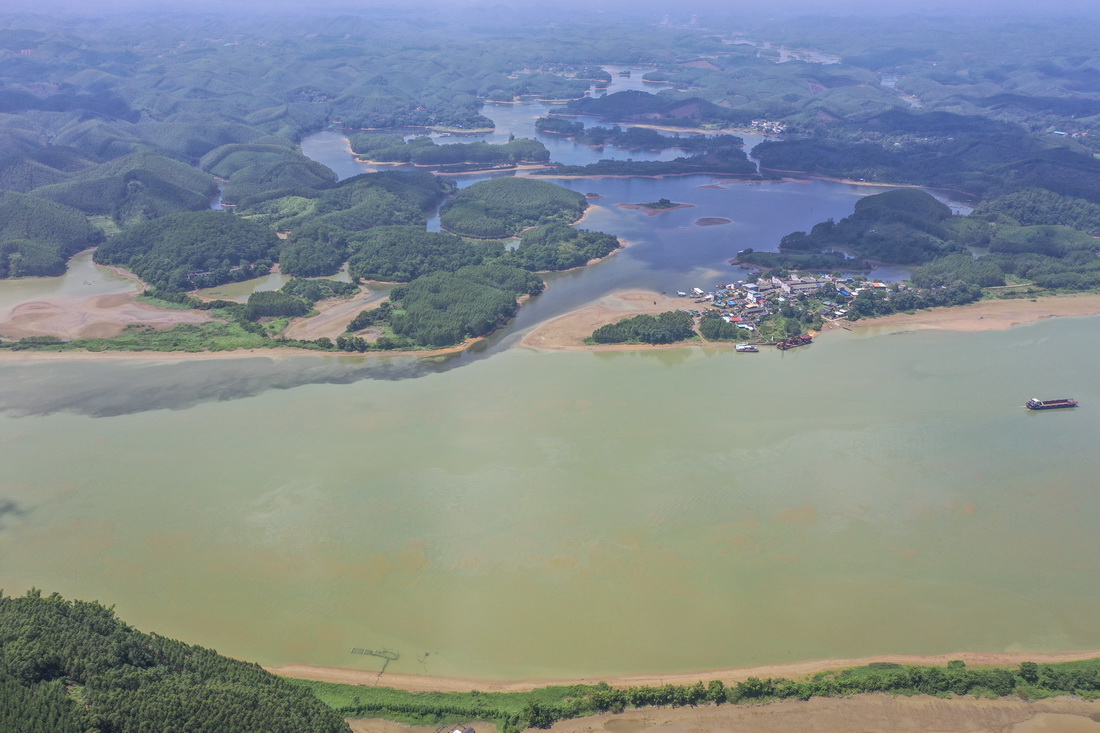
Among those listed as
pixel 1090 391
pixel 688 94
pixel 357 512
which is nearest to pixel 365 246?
pixel 357 512

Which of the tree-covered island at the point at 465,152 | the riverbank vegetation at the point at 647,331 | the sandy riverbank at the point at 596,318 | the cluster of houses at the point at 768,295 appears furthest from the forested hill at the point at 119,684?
the cluster of houses at the point at 768,295

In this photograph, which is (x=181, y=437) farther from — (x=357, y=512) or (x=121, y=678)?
(x=121, y=678)

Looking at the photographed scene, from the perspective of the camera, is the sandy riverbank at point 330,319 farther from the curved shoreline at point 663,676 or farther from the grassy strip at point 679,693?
the grassy strip at point 679,693

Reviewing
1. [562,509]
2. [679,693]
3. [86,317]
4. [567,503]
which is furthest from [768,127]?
[679,693]

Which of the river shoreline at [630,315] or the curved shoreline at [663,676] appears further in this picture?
the river shoreline at [630,315]

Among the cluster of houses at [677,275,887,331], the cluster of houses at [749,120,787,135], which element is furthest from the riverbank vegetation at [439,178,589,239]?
the cluster of houses at [749,120,787,135]

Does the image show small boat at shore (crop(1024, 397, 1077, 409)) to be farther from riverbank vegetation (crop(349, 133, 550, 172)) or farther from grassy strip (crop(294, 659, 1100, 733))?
riverbank vegetation (crop(349, 133, 550, 172))
